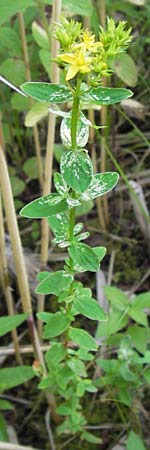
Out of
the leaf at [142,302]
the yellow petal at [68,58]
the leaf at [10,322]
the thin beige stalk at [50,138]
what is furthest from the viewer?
the leaf at [142,302]

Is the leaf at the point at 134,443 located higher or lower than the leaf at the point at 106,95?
lower

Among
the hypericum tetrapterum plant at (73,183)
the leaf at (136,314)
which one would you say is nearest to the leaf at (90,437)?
the hypericum tetrapterum plant at (73,183)

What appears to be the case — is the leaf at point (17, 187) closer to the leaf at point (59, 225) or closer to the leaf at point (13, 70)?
the leaf at point (13, 70)

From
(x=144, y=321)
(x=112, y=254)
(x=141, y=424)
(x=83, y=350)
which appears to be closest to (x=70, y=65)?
(x=83, y=350)

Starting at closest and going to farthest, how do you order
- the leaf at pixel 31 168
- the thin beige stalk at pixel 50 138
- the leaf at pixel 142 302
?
the thin beige stalk at pixel 50 138 < the leaf at pixel 142 302 < the leaf at pixel 31 168

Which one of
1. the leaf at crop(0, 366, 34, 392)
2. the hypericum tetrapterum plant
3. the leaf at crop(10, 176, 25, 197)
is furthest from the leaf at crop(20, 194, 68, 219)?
the leaf at crop(10, 176, 25, 197)
